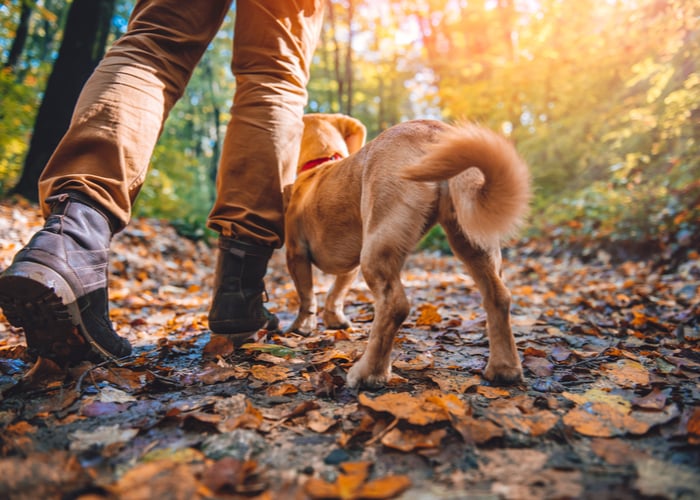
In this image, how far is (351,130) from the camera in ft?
9.86

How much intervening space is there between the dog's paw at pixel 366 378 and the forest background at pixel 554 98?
126 inches

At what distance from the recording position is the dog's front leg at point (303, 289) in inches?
92.2

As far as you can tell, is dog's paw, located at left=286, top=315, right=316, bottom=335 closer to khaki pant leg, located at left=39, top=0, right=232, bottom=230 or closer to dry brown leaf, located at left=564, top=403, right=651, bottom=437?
khaki pant leg, located at left=39, top=0, right=232, bottom=230

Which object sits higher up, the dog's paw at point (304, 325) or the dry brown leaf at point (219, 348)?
the dog's paw at point (304, 325)

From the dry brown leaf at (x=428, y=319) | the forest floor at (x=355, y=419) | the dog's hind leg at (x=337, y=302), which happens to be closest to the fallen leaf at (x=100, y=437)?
the forest floor at (x=355, y=419)

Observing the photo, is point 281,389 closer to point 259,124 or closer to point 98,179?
point 98,179

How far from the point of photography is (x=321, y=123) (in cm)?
285

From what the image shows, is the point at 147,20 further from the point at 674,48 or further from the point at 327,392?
the point at 674,48

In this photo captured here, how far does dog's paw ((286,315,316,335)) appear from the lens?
2.33 m

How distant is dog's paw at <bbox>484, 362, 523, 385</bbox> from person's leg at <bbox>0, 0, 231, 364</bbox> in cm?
140

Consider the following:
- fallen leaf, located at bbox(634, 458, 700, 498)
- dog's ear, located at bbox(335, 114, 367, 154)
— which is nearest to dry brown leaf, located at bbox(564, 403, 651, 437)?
fallen leaf, located at bbox(634, 458, 700, 498)

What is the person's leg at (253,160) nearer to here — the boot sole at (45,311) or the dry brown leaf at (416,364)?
the boot sole at (45,311)

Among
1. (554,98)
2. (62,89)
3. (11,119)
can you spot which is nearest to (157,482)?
(62,89)

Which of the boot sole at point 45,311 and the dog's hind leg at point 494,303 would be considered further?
the dog's hind leg at point 494,303
